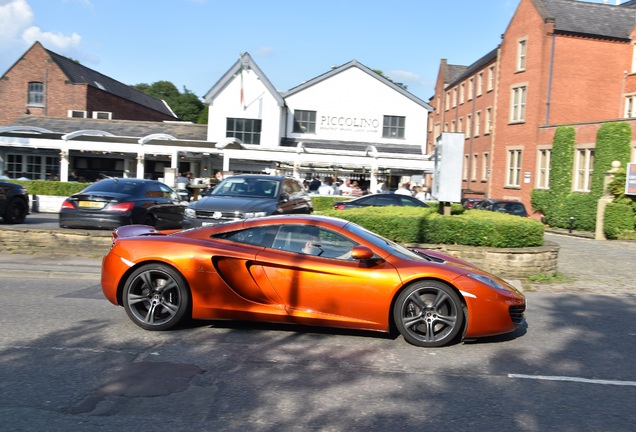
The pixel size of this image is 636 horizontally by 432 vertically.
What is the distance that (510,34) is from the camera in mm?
38656

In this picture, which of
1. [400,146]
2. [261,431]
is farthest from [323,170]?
[261,431]

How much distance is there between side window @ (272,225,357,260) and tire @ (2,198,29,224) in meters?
12.5

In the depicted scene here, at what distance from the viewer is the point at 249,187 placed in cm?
1411

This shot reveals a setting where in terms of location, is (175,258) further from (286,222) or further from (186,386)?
(186,386)

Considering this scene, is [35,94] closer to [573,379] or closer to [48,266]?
[48,266]

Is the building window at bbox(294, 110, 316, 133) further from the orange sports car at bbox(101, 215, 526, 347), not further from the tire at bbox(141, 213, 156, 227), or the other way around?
the orange sports car at bbox(101, 215, 526, 347)

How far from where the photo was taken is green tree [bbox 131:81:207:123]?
97.6 metres

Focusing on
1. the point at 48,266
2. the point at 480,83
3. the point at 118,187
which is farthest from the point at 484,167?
the point at 48,266

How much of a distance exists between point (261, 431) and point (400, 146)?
38907mm

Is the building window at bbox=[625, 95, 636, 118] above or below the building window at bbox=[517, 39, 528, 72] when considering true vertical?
below

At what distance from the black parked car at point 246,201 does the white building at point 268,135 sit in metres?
15.8

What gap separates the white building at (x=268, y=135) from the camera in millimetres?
31453

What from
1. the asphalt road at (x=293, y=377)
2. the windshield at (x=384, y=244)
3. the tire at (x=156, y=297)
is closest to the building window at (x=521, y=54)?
the asphalt road at (x=293, y=377)

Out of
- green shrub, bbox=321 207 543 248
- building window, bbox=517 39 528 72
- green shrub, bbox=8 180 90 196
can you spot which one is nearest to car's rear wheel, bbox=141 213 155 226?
green shrub, bbox=321 207 543 248
